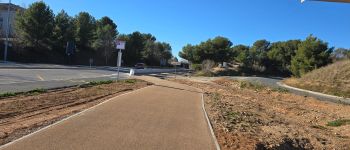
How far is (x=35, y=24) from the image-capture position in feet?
220

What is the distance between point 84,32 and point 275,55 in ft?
142

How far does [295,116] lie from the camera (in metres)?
21.6

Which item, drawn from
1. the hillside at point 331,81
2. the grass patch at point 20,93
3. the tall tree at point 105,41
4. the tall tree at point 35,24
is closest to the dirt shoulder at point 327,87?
the hillside at point 331,81

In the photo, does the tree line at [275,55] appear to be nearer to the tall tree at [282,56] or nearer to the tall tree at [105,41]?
the tall tree at [282,56]

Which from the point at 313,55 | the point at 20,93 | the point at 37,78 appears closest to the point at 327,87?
the point at 313,55

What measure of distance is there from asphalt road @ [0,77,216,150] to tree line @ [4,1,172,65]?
55064mm

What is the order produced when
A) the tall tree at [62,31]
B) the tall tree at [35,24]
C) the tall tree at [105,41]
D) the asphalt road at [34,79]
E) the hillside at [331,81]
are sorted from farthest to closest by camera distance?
the tall tree at [105,41], the tall tree at [62,31], the tall tree at [35,24], the hillside at [331,81], the asphalt road at [34,79]

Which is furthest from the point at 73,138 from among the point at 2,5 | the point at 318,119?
the point at 2,5

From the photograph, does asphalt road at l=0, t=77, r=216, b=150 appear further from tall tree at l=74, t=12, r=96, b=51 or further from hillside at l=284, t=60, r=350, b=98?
tall tree at l=74, t=12, r=96, b=51

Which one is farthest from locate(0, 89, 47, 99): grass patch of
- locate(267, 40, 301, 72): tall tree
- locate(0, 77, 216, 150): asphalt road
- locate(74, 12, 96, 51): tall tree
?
locate(267, 40, 301, 72): tall tree

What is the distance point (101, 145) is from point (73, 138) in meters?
0.72

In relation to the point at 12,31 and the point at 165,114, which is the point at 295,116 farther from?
the point at 12,31

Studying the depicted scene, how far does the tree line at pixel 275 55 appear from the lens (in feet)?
213

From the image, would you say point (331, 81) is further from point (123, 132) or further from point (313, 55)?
point (123, 132)
